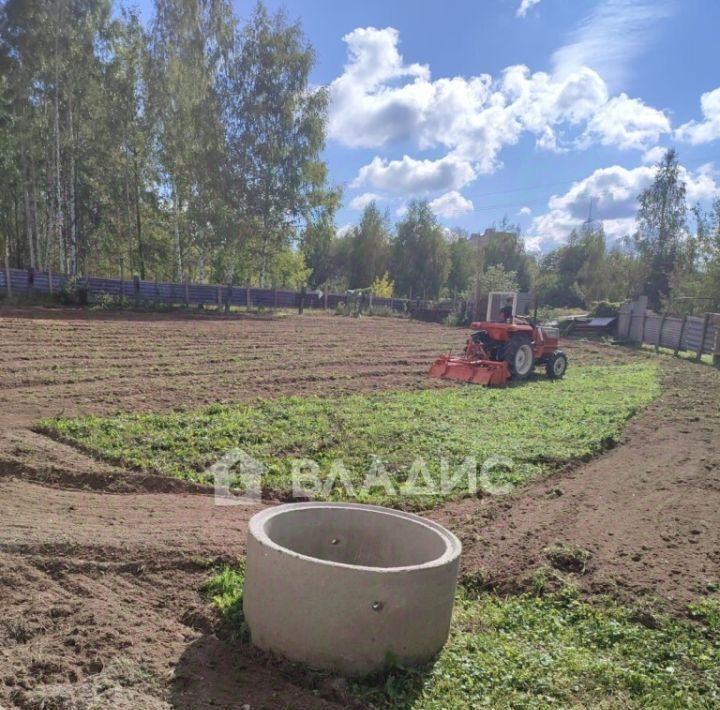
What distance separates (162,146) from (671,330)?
25.9 metres

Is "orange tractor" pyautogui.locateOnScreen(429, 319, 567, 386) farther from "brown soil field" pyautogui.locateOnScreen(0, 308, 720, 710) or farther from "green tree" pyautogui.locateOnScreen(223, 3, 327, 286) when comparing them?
"green tree" pyautogui.locateOnScreen(223, 3, 327, 286)

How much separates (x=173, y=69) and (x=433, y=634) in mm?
31832

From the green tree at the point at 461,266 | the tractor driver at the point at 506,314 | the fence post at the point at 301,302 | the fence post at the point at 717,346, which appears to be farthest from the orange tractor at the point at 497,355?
the green tree at the point at 461,266

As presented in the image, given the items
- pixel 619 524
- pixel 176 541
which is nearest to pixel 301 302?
pixel 619 524

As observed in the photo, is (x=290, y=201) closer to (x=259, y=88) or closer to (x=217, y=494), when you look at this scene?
(x=259, y=88)

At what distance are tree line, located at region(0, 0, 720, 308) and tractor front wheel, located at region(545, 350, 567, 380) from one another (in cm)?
1892

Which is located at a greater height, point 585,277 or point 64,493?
point 585,277

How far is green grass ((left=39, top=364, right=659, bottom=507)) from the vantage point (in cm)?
619

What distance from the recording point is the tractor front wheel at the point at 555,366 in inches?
A: 537

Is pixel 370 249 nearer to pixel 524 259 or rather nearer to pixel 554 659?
pixel 524 259

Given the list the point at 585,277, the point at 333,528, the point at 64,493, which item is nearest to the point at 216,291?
the point at 64,493

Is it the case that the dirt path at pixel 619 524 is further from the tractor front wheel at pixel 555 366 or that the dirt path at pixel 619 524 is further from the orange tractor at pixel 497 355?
the tractor front wheel at pixel 555 366

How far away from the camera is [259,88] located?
31.0m

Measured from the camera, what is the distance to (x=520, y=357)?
12.8 metres
